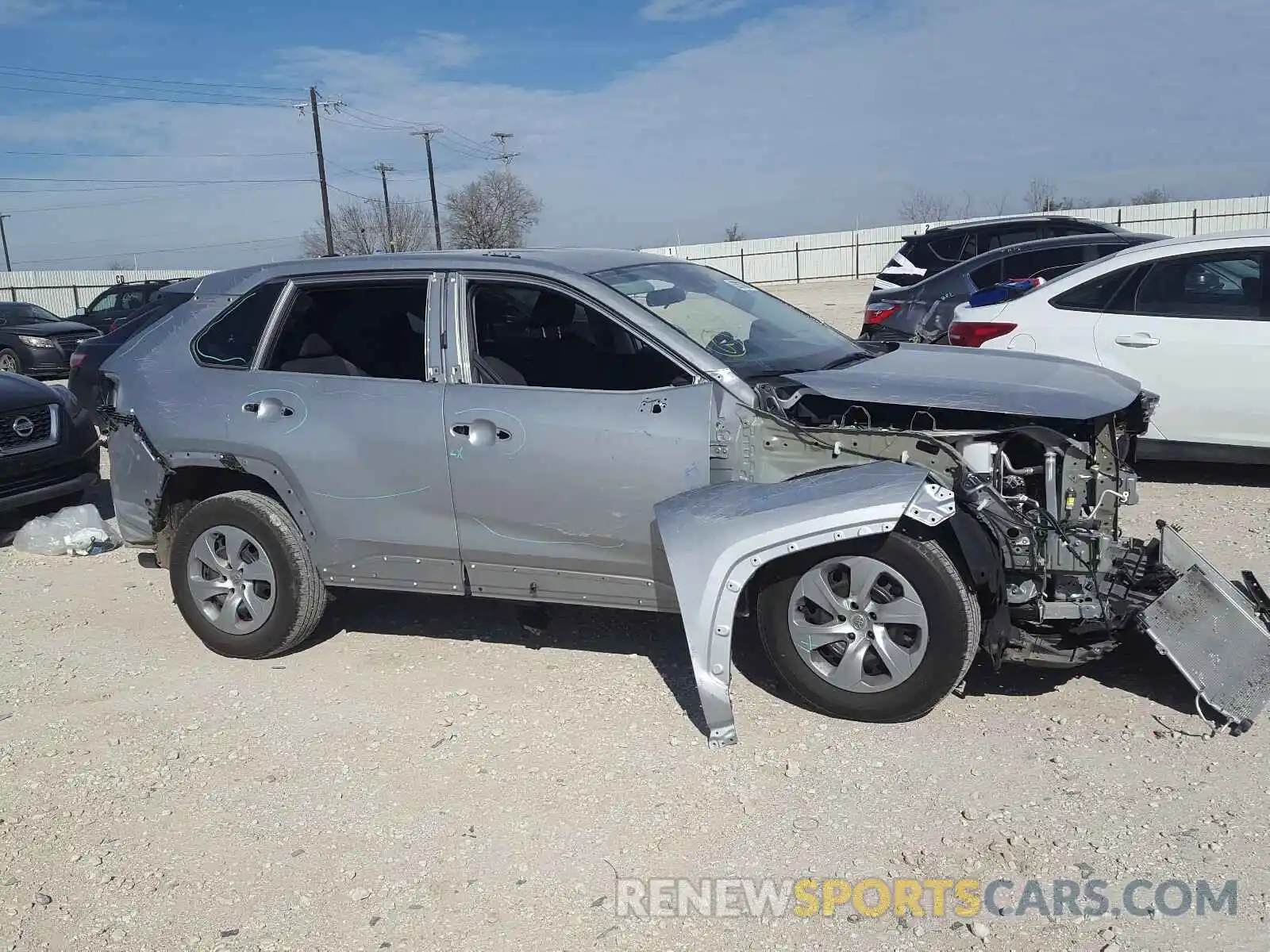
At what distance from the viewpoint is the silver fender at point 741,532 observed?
3.89m

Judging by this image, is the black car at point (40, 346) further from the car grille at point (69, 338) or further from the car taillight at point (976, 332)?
the car taillight at point (976, 332)

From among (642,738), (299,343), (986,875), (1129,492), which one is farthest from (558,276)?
(986,875)

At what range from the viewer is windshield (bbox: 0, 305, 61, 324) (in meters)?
20.7

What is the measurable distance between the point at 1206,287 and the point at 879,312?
435cm

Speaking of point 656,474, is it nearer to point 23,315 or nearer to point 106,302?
point 23,315

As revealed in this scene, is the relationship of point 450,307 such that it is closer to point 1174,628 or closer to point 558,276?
point 558,276

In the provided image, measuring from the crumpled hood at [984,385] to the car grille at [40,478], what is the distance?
18.5 ft

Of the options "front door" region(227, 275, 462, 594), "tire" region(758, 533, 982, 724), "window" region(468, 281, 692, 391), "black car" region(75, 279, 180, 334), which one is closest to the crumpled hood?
"tire" region(758, 533, 982, 724)

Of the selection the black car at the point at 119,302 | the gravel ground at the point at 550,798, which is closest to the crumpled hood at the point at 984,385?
the gravel ground at the point at 550,798

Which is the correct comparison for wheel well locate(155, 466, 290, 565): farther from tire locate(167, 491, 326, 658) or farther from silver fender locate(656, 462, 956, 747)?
silver fender locate(656, 462, 956, 747)

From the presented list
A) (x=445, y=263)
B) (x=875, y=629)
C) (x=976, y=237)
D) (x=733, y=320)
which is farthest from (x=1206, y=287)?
(x=976, y=237)

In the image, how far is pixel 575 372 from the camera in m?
4.74

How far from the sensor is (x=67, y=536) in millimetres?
7469

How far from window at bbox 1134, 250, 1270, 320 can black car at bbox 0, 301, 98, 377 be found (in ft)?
56.2
